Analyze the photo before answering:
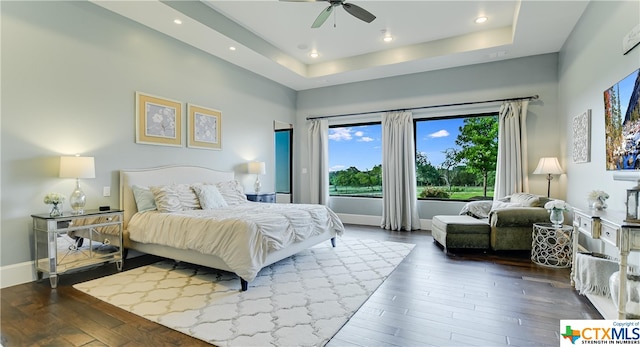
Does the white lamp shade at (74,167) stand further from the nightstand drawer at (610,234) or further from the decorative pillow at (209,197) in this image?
the nightstand drawer at (610,234)

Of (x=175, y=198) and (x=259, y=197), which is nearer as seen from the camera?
(x=175, y=198)

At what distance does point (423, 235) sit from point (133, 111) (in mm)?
5182

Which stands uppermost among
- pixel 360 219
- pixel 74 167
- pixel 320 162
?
pixel 320 162

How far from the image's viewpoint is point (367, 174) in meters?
7.06

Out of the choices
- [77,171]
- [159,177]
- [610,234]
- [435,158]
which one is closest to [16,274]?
[77,171]

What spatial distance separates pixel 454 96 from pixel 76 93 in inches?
237

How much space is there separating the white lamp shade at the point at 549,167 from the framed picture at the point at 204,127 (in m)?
5.40

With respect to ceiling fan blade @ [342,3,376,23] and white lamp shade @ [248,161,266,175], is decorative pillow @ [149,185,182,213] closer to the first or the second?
white lamp shade @ [248,161,266,175]

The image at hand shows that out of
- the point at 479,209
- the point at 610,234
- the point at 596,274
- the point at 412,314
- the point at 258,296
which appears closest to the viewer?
the point at 610,234

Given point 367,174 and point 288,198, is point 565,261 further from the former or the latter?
point 288,198

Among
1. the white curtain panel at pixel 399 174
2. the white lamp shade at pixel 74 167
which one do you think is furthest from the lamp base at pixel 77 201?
the white curtain panel at pixel 399 174

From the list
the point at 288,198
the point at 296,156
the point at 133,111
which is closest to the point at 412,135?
the point at 296,156

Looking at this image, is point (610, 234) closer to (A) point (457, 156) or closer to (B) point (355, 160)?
(A) point (457, 156)

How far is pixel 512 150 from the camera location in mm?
5246
